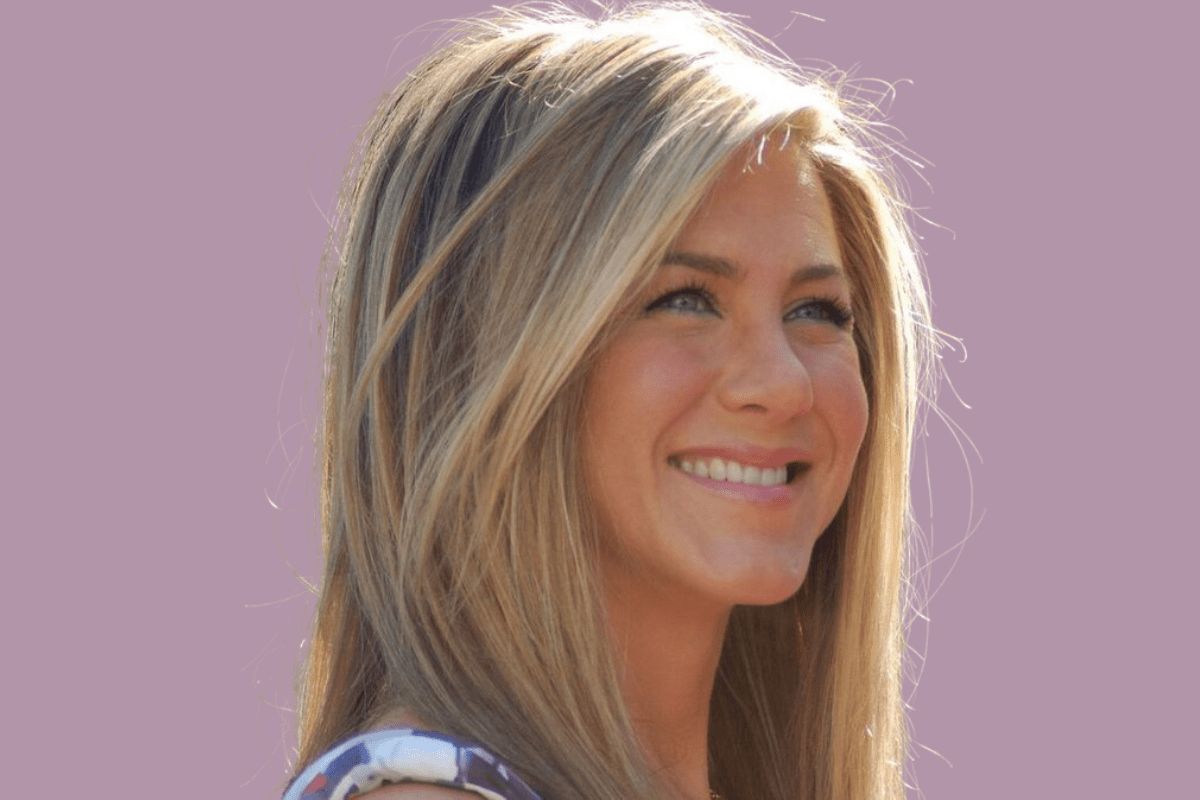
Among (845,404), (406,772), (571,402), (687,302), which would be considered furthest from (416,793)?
(845,404)

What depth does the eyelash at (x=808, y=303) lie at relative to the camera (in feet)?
12.5

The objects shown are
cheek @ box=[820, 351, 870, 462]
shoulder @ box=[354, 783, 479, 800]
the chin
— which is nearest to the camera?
shoulder @ box=[354, 783, 479, 800]

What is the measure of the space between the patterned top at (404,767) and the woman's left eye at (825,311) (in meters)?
1.07

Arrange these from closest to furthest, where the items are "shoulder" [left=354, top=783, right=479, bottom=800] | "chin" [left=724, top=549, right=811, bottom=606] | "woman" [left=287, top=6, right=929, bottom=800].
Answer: "shoulder" [left=354, top=783, right=479, bottom=800], "woman" [left=287, top=6, right=929, bottom=800], "chin" [left=724, top=549, right=811, bottom=606]

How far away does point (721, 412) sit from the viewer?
150 inches

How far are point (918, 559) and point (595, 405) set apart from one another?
1136 mm

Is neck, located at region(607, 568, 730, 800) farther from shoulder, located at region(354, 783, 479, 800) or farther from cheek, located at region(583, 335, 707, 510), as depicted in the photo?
shoulder, located at region(354, 783, 479, 800)

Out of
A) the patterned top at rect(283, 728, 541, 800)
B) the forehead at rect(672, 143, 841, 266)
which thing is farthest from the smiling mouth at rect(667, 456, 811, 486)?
the patterned top at rect(283, 728, 541, 800)

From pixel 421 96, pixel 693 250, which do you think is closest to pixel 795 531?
pixel 693 250

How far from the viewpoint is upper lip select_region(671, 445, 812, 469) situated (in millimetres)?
3801

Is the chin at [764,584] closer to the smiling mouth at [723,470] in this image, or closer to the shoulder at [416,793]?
the smiling mouth at [723,470]

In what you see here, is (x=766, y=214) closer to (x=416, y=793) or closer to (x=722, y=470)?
(x=722, y=470)

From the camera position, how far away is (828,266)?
13.1ft

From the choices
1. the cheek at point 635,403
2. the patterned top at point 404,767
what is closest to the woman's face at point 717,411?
the cheek at point 635,403
